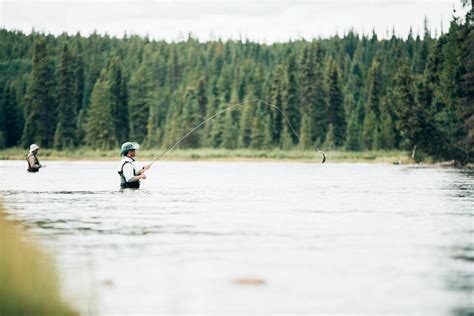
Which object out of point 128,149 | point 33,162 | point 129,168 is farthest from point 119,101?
point 128,149

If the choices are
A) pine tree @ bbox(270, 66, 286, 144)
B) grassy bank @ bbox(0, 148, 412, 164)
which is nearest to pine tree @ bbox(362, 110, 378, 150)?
grassy bank @ bbox(0, 148, 412, 164)

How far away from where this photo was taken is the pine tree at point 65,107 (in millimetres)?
117381

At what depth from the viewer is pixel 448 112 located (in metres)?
73.2

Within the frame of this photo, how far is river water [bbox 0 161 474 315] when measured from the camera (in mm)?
10016

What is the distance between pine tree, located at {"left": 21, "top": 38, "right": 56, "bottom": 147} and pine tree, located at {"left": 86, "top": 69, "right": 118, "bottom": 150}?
492 centimetres

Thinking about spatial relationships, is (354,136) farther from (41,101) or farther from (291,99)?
(41,101)

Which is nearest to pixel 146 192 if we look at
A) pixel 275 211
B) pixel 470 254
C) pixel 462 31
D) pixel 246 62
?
pixel 275 211

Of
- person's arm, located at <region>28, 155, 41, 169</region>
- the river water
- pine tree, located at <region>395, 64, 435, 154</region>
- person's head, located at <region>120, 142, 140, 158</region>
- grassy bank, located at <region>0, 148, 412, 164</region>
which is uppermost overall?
pine tree, located at <region>395, 64, 435, 154</region>

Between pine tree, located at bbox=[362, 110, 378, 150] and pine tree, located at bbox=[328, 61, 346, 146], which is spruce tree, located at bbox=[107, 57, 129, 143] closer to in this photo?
pine tree, located at bbox=[328, 61, 346, 146]

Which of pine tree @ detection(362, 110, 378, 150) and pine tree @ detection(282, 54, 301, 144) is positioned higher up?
pine tree @ detection(282, 54, 301, 144)

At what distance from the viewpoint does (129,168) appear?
24.2m

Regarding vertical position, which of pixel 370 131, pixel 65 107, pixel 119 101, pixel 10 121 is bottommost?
pixel 370 131

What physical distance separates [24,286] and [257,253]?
5.25 metres

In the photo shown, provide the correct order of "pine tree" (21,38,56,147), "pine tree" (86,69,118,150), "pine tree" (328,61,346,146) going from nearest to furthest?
"pine tree" (21,38,56,147) < "pine tree" (86,69,118,150) < "pine tree" (328,61,346,146)
